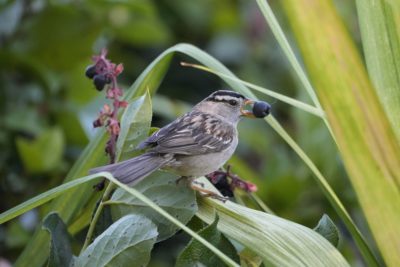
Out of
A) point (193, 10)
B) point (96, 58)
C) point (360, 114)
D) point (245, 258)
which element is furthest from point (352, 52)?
point (193, 10)

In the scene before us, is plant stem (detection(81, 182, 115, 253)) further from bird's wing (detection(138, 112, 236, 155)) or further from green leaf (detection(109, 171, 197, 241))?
bird's wing (detection(138, 112, 236, 155))

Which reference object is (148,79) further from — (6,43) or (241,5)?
(241,5)

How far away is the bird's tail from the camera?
172 cm

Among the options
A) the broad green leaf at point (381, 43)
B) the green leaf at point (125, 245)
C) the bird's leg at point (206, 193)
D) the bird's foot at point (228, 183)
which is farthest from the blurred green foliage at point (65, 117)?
the broad green leaf at point (381, 43)

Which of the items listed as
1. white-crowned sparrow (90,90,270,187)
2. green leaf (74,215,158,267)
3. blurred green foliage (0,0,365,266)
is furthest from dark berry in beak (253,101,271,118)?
blurred green foliage (0,0,365,266)

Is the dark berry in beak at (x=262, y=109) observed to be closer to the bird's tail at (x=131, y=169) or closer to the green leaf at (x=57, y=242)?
the bird's tail at (x=131, y=169)

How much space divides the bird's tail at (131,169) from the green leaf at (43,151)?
Result: 1.27 metres

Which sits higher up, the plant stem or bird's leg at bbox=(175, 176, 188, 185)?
the plant stem

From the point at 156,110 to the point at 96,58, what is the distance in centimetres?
186

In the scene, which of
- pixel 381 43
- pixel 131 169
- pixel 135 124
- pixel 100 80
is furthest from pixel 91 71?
pixel 381 43

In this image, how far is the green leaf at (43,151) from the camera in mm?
3117

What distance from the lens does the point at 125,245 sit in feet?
5.28

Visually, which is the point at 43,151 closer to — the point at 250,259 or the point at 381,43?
the point at 250,259

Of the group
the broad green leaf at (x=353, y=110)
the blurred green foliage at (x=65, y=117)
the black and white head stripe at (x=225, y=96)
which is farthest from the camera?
the blurred green foliage at (x=65, y=117)
